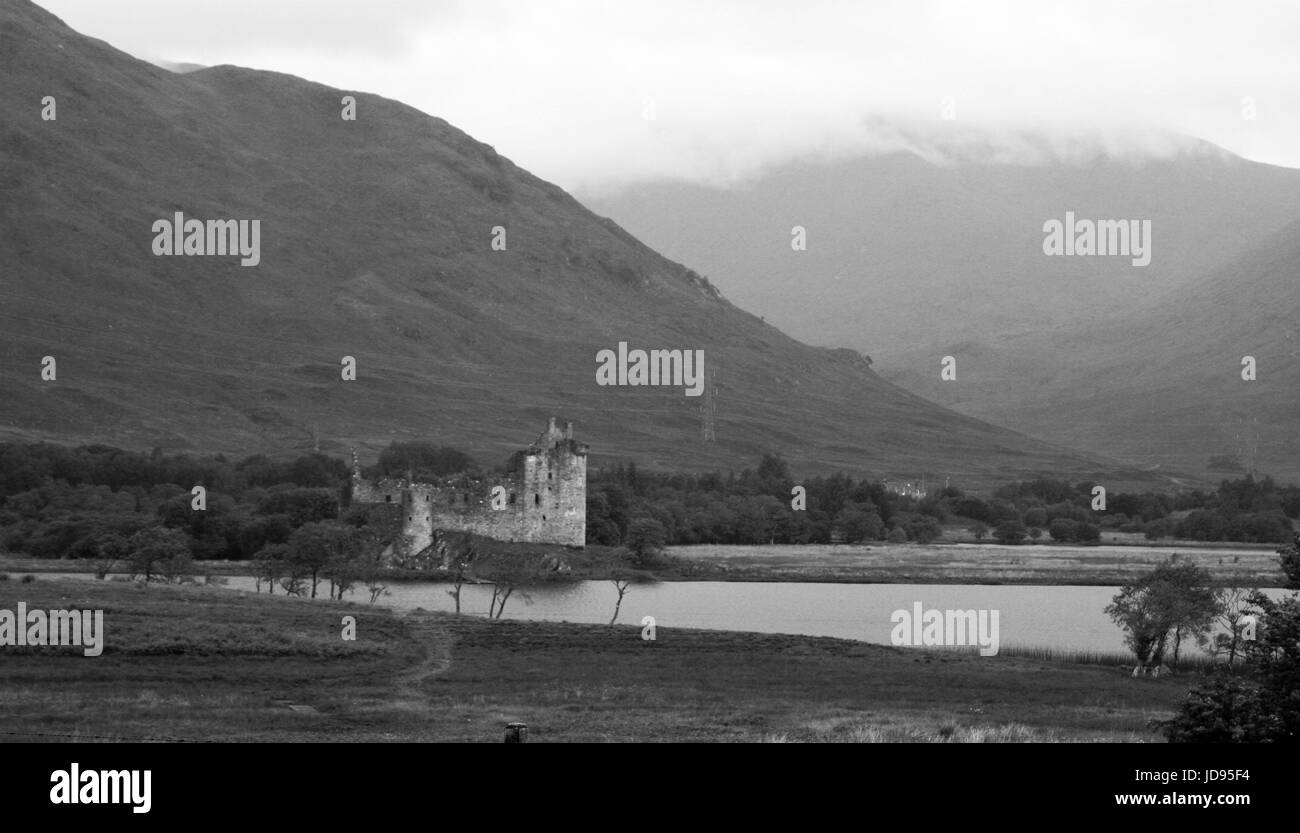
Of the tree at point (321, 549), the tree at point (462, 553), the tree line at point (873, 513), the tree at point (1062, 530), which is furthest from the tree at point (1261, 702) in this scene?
the tree at point (1062, 530)

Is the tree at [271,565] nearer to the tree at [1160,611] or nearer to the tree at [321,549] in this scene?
the tree at [321,549]

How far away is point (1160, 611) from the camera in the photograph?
5503 centimetres

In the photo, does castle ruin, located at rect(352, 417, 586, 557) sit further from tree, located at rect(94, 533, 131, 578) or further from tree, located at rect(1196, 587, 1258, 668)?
tree, located at rect(1196, 587, 1258, 668)

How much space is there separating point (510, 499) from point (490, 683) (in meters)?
56.9

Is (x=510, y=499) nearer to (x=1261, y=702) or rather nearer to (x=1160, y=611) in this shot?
(x=1160, y=611)

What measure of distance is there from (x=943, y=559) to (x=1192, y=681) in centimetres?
6176

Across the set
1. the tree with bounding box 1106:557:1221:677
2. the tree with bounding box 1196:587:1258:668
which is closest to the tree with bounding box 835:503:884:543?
the tree with bounding box 1196:587:1258:668

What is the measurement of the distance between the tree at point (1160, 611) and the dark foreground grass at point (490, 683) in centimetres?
271

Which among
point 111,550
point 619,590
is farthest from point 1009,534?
point 111,550

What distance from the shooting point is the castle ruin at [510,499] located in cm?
9550

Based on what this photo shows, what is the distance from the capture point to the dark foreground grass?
108 feet

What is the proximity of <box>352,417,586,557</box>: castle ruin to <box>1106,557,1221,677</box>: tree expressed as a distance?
4693cm

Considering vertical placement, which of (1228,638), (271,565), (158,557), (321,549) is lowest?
(1228,638)
